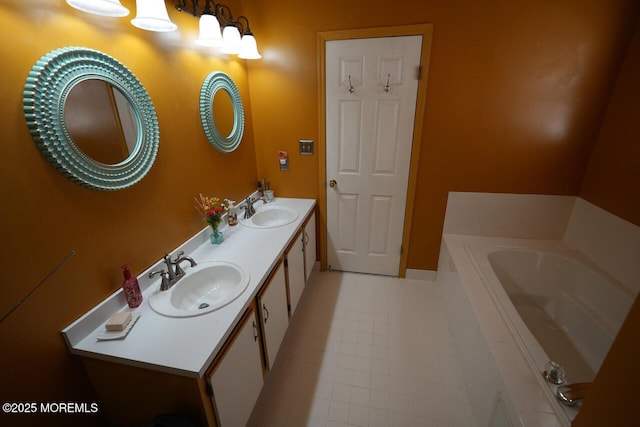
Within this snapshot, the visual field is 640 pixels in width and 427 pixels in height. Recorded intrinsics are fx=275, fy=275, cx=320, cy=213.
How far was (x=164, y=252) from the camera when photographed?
1.42 m

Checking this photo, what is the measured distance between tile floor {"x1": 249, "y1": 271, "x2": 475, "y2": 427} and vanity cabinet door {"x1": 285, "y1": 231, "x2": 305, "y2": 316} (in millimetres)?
281

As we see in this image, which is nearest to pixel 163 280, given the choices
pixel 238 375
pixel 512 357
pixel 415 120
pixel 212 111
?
pixel 238 375

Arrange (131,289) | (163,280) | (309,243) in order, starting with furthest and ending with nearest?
1. (309,243)
2. (163,280)
3. (131,289)

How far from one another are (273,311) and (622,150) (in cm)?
229

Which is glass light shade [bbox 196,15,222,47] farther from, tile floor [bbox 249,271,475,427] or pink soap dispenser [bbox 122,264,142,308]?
tile floor [bbox 249,271,475,427]

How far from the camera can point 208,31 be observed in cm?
142

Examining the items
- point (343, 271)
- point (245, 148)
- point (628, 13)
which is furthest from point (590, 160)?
point (245, 148)

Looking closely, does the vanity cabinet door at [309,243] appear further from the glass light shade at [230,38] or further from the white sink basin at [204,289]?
the glass light shade at [230,38]

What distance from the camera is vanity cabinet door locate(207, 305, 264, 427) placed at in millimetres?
1033

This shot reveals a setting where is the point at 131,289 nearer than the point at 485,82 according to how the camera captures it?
Yes

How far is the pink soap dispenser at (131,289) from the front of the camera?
1.14 m

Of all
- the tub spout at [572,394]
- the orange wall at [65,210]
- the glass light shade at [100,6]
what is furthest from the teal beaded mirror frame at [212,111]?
the tub spout at [572,394]

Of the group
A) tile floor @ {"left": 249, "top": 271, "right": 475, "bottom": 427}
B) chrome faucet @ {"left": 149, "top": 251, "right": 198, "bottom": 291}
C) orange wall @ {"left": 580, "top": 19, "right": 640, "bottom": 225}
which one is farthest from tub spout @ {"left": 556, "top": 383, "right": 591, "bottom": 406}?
chrome faucet @ {"left": 149, "top": 251, "right": 198, "bottom": 291}

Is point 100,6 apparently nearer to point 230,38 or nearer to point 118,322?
point 230,38
